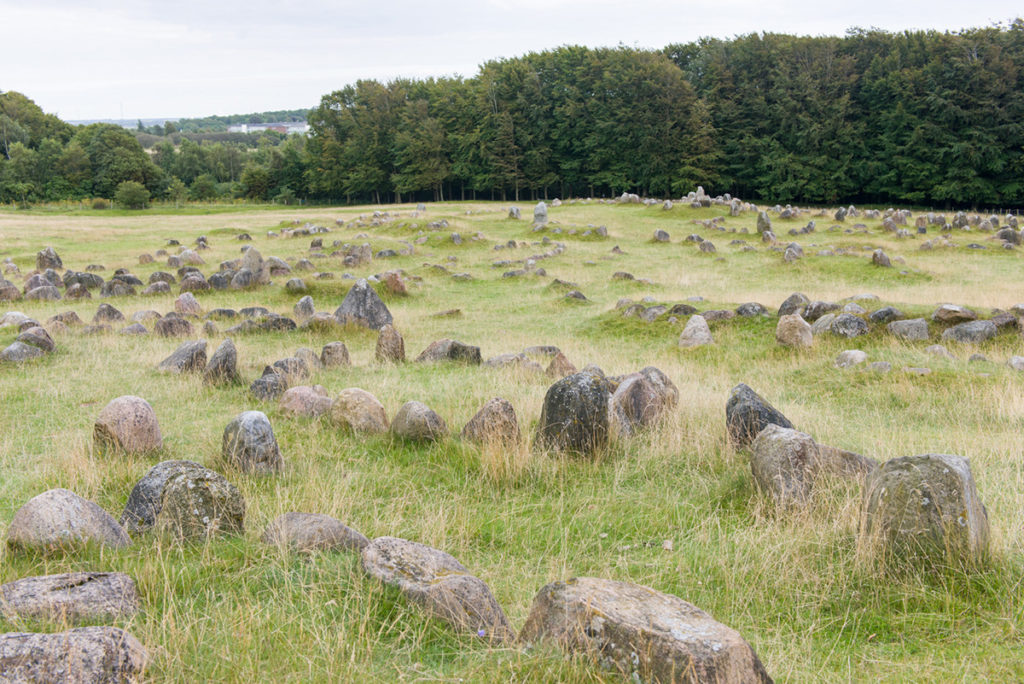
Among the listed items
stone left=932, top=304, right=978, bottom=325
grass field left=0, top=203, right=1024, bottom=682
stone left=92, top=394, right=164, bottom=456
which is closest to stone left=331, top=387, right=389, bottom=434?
grass field left=0, top=203, right=1024, bottom=682

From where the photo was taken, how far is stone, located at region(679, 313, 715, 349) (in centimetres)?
1377

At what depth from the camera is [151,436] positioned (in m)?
7.11

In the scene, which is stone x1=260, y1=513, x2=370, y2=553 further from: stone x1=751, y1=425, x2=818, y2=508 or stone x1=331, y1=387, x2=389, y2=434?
stone x1=751, y1=425, x2=818, y2=508

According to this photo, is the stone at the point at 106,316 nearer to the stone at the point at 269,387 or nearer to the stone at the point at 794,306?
the stone at the point at 269,387

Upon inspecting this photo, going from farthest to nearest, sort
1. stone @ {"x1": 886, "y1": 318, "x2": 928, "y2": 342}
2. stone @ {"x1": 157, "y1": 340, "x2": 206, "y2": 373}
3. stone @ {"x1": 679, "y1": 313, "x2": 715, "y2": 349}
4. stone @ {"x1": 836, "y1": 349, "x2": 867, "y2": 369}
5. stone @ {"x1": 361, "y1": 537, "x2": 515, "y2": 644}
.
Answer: stone @ {"x1": 679, "y1": 313, "x2": 715, "y2": 349}
stone @ {"x1": 886, "y1": 318, "x2": 928, "y2": 342}
stone @ {"x1": 836, "y1": 349, "x2": 867, "y2": 369}
stone @ {"x1": 157, "y1": 340, "x2": 206, "y2": 373}
stone @ {"x1": 361, "y1": 537, "x2": 515, "y2": 644}

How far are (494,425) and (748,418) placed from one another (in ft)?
8.30

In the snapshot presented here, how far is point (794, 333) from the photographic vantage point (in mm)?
13008

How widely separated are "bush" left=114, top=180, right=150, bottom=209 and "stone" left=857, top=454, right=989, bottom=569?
74.4 metres

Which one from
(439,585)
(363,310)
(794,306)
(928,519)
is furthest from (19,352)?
(794,306)

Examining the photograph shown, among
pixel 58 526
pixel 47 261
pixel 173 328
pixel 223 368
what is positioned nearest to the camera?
pixel 58 526

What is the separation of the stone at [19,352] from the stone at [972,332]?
15721 millimetres

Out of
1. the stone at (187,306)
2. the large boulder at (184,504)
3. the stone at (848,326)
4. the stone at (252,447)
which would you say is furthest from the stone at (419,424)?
A: the stone at (187,306)

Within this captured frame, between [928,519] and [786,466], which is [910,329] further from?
[928,519]

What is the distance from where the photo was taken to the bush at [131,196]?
2638 inches
